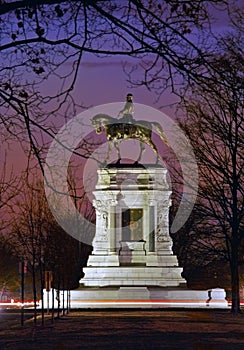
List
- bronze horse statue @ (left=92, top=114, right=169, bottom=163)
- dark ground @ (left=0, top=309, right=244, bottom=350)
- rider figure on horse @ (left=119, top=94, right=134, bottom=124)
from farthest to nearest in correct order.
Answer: rider figure on horse @ (left=119, top=94, right=134, bottom=124)
bronze horse statue @ (left=92, top=114, right=169, bottom=163)
dark ground @ (left=0, top=309, right=244, bottom=350)

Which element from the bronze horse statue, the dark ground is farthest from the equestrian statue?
the dark ground

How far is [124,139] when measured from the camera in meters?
59.0

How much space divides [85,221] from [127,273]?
74.7 ft

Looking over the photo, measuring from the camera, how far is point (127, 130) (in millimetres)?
57812

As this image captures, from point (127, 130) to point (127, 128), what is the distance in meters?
0.12

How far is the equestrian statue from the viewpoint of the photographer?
189 feet

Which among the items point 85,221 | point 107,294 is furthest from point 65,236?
point 107,294

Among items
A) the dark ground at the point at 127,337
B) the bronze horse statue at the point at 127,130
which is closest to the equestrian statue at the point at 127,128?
the bronze horse statue at the point at 127,130

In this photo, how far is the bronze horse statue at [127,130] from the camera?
57.6m

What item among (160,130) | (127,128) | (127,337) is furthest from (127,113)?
(127,337)

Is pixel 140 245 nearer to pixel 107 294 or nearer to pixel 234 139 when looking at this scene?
pixel 107 294

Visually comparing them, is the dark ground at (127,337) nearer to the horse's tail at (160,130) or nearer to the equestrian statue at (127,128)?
the horse's tail at (160,130)

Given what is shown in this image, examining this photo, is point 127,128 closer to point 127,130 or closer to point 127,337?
point 127,130

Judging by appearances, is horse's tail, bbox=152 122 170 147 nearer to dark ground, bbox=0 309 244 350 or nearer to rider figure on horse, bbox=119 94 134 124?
rider figure on horse, bbox=119 94 134 124
